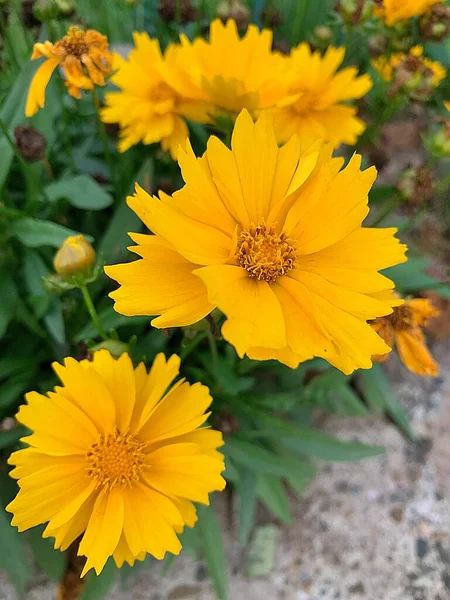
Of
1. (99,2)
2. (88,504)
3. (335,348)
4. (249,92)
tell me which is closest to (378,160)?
(249,92)

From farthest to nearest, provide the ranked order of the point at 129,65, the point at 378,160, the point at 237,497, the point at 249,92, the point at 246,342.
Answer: the point at 378,160 < the point at 237,497 < the point at 129,65 < the point at 249,92 < the point at 246,342

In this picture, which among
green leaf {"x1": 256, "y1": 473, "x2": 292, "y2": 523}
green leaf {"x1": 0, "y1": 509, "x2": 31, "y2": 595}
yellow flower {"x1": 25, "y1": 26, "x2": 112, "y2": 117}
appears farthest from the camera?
green leaf {"x1": 256, "y1": 473, "x2": 292, "y2": 523}

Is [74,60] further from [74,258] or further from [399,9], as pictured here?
[399,9]

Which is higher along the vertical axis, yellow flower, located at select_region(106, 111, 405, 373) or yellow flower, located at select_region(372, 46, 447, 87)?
yellow flower, located at select_region(372, 46, 447, 87)

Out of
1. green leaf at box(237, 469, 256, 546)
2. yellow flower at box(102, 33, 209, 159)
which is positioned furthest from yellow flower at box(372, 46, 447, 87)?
green leaf at box(237, 469, 256, 546)

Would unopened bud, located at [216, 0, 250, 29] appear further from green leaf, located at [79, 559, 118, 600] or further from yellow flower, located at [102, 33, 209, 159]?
green leaf, located at [79, 559, 118, 600]

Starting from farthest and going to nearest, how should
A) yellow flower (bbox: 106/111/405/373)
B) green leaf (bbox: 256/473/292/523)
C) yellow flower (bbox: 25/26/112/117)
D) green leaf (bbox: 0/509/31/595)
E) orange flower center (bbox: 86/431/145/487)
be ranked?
1. green leaf (bbox: 256/473/292/523)
2. green leaf (bbox: 0/509/31/595)
3. yellow flower (bbox: 25/26/112/117)
4. orange flower center (bbox: 86/431/145/487)
5. yellow flower (bbox: 106/111/405/373)

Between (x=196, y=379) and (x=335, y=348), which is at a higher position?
(x=335, y=348)

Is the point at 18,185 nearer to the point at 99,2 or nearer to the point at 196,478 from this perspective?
the point at 99,2
